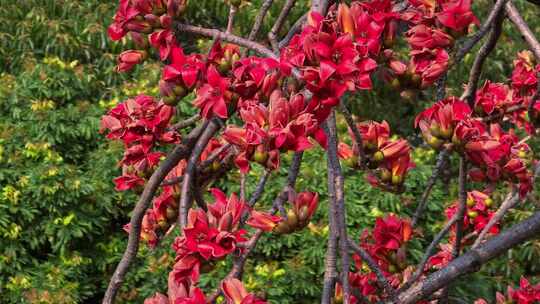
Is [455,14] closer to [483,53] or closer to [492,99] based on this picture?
[483,53]

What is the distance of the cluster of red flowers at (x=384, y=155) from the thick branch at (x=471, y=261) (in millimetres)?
133

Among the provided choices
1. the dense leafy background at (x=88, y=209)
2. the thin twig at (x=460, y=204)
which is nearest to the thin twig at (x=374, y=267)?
the thin twig at (x=460, y=204)

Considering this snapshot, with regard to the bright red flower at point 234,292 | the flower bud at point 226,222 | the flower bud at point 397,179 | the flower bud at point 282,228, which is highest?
the flower bud at point 226,222

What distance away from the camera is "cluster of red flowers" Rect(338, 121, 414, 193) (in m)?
1.04

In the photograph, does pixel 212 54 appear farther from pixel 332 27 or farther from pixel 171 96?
pixel 332 27

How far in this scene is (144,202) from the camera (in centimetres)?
96

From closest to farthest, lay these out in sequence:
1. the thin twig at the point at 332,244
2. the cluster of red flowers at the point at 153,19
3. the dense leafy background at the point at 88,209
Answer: the thin twig at the point at 332,244
the cluster of red flowers at the point at 153,19
the dense leafy background at the point at 88,209

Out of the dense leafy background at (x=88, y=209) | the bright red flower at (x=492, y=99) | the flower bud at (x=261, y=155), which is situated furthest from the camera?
the dense leafy background at (x=88, y=209)

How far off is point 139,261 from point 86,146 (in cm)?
62

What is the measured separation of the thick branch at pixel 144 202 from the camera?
945 mm

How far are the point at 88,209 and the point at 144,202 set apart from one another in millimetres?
1951

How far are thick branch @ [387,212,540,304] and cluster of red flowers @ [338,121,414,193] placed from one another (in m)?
0.13

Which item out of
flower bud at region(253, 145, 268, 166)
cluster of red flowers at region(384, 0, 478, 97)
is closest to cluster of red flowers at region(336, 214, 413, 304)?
cluster of red flowers at region(384, 0, 478, 97)

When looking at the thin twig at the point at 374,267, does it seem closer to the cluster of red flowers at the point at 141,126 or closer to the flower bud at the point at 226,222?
the flower bud at the point at 226,222
